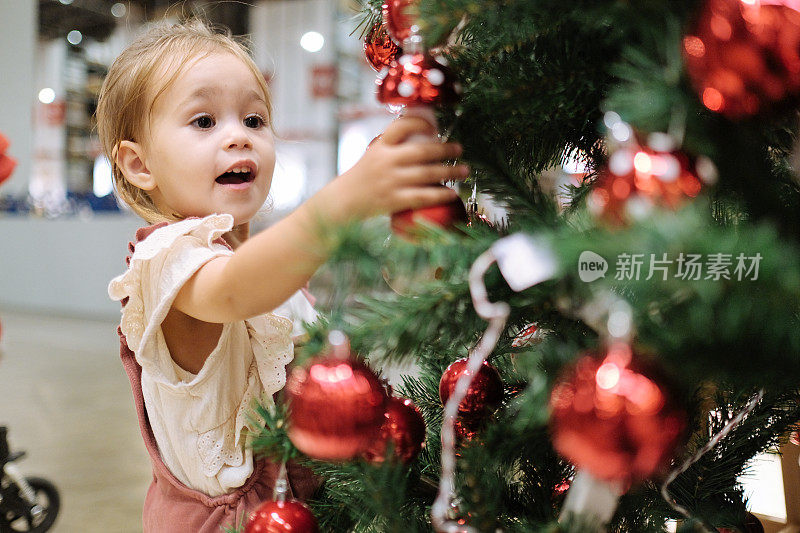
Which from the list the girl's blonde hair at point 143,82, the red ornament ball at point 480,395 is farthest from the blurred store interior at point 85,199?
the red ornament ball at point 480,395

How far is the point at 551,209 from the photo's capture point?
1.32 feet

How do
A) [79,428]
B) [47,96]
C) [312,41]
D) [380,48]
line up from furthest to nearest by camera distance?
[312,41] → [47,96] → [79,428] → [380,48]

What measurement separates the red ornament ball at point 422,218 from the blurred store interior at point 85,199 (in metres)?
0.30

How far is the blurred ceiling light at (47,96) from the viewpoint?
6629 millimetres

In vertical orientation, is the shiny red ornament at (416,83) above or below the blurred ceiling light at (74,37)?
above

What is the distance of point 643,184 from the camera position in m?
0.30

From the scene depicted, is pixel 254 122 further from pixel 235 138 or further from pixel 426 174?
pixel 426 174

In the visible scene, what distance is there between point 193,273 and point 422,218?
23 centimetres

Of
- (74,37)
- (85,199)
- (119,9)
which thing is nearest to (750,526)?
(85,199)

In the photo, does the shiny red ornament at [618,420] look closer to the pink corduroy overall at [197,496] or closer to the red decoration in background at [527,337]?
the red decoration in background at [527,337]

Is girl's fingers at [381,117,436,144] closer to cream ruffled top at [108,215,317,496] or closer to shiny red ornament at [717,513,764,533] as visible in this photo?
cream ruffled top at [108,215,317,496]

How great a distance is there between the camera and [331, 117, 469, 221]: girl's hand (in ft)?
1.22

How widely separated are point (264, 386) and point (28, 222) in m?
5.04

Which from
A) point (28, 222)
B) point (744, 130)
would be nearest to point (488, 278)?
point (744, 130)
